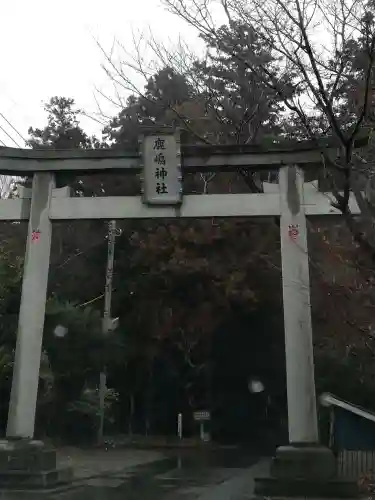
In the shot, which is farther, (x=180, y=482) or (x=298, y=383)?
(x=180, y=482)

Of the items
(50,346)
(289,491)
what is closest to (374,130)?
(289,491)

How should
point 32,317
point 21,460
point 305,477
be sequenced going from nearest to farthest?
point 305,477 → point 21,460 → point 32,317

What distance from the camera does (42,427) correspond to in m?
22.5

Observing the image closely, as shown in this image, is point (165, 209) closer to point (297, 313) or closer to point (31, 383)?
point (297, 313)

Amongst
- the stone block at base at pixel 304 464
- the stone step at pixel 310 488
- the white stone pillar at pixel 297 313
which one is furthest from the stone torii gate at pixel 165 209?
the stone step at pixel 310 488

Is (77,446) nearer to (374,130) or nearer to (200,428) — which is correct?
(200,428)

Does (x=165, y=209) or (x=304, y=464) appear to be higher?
(x=165, y=209)

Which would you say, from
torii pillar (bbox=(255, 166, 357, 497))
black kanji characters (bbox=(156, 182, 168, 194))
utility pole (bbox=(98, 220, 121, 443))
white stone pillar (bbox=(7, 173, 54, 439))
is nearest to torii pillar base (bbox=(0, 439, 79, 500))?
white stone pillar (bbox=(7, 173, 54, 439))

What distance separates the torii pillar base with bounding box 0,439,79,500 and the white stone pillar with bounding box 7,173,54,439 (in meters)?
0.30

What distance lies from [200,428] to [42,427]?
6749 mm

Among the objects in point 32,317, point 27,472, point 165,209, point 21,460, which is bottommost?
point 27,472

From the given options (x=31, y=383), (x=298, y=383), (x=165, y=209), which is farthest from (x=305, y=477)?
(x=165, y=209)

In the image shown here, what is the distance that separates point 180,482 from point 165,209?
556cm

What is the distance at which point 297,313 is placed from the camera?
10.6m
